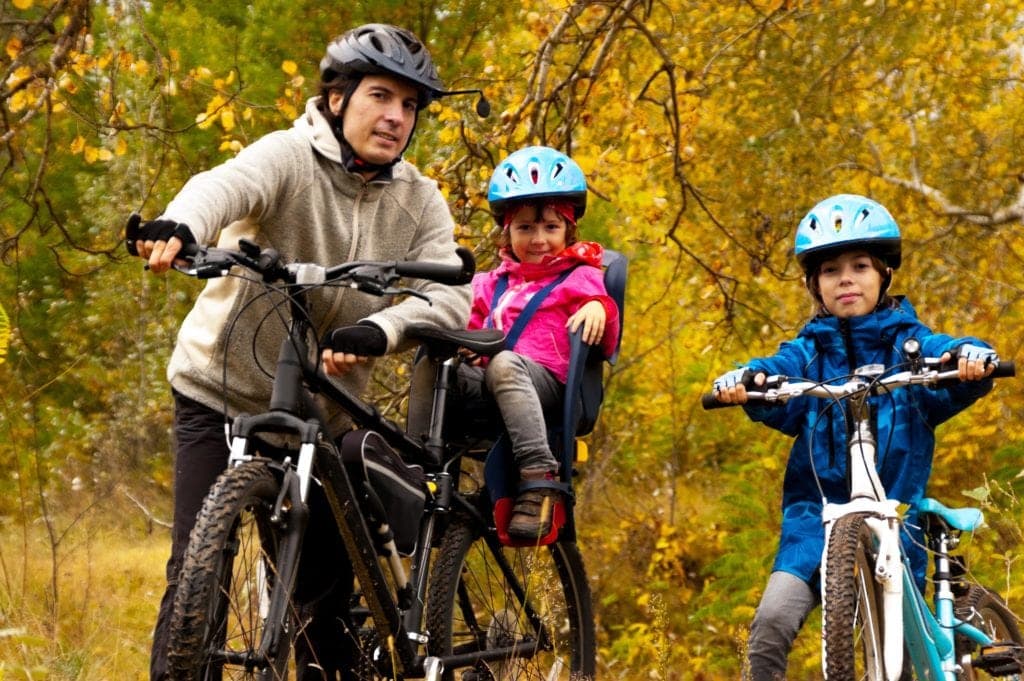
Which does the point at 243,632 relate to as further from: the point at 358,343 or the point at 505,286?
the point at 505,286

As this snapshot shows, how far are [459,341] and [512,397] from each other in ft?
1.27

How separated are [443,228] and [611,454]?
6374 millimetres

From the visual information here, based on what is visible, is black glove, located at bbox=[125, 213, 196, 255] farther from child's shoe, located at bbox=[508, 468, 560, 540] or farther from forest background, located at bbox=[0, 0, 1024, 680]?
forest background, located at bbox=[0, 0, 1024, 680]

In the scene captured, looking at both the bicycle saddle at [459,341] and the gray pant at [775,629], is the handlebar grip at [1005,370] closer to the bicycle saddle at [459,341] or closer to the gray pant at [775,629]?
the gray pant at [775,629]

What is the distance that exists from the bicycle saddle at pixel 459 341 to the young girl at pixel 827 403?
0.81 metres

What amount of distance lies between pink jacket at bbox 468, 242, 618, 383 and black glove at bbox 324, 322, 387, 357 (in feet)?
4.41

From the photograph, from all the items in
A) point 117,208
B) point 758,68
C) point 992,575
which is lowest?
point 992,575

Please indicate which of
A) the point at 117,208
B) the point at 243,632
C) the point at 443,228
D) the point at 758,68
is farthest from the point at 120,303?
the point at 243,632

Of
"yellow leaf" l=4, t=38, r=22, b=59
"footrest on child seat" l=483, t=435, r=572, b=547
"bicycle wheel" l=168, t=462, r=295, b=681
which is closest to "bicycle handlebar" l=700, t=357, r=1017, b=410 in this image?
"footrest on child seat" l=483, t=435, r=572, b=547

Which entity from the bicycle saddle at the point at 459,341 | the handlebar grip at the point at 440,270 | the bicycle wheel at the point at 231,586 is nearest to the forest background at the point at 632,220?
the bicycle saddle at the point at 459,341

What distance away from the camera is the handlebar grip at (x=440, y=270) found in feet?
13.0

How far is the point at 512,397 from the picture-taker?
16.8 feet

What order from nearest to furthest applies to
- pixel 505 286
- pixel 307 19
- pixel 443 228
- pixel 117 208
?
pixel 443 228, pixel 505 286, pixel 307 19, pixel 117 208

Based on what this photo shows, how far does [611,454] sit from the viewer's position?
36.2 ft
